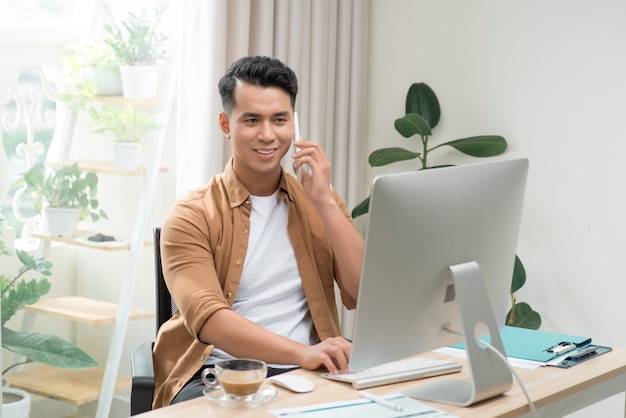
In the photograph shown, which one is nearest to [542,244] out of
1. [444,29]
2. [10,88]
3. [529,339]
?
[444,29]

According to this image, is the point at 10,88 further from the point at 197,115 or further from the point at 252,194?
the point at 252,194

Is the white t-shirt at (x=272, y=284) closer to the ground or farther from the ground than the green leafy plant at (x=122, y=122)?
closer to the ground

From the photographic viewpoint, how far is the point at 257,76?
2277 millimetres

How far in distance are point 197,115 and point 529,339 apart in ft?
4.83

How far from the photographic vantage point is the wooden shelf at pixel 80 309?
9.38 feet

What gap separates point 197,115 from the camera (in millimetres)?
3127

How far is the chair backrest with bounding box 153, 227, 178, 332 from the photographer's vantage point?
244 centimetres

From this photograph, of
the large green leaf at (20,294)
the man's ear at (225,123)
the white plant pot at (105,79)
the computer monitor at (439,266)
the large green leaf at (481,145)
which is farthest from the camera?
the large green leaf at (481,145)

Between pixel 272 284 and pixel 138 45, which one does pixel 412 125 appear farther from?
pixel 272 284

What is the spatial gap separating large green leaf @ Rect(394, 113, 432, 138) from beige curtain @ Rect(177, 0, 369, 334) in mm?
334

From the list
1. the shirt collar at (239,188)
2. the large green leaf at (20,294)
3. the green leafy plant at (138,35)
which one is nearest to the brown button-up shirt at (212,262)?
the shirt collar at (239,188)

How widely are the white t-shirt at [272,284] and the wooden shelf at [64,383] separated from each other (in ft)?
3.08

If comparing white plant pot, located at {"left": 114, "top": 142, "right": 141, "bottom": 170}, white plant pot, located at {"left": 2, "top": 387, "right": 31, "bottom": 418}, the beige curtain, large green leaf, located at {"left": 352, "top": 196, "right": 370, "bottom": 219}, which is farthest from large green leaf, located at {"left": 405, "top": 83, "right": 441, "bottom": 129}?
white plant pot, located at {"left": 2, "top": 387, "right": 31, "bottom": 418}

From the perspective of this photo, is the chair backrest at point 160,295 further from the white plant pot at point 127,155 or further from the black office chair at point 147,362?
the white plant pot at point 127,155
